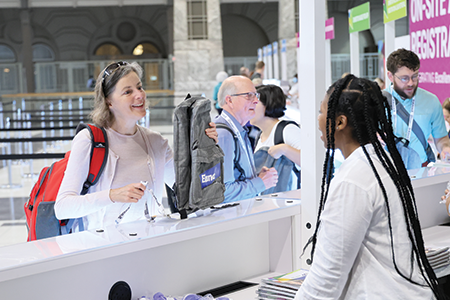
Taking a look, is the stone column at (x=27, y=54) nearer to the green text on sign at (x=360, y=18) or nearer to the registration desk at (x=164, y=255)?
the green text on sign at (x=360, y=18)

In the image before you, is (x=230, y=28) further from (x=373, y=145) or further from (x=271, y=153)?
(x=373, y=145)

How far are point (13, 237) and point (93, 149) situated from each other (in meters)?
3.73

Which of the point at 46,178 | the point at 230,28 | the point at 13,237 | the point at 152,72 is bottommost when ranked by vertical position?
the point at 13,237

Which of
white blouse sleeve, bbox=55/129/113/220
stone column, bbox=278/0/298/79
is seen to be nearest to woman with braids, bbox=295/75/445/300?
white blouse sleeve, bbox=55/129/113/220

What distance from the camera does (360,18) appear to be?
321 inches

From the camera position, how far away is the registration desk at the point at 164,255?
175 centimetres

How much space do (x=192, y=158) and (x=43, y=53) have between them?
31.2 m

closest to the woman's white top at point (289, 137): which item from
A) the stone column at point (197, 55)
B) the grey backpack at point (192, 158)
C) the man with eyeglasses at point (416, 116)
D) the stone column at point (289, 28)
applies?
the man with eyeglasses at point (416, 116)

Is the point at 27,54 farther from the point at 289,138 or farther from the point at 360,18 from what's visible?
the point at 289,138

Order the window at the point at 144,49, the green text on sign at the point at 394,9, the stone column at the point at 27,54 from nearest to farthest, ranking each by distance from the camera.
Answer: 1. the green text on sign at the point at 394,9
2. the stone column at the point at 27,54
3. the window at the point at 144,49

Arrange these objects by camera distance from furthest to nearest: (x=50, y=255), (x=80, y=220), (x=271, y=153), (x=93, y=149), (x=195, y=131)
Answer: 1. (x=271, y=153)
2. (x=80, y=220)
3. (x=93, y=149)
4. (x=195, y=131)
5. (x=50, y=255)

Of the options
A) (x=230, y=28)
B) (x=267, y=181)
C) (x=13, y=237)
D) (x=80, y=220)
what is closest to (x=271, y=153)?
(x=267, y=181)

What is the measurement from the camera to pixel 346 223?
132 cm

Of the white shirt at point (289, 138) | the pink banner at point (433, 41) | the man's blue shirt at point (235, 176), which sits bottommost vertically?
the man's blue shirt at point (235, 176)
